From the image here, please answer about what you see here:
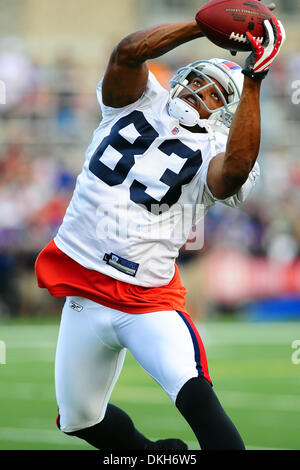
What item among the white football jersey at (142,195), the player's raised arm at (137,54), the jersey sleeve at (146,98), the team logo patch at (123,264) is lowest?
the team logo patch at (123,264)

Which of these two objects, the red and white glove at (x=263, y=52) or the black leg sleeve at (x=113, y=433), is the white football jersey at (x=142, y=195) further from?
the black leg sleeve at (x=113, y=433)

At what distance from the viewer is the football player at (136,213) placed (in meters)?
3.74

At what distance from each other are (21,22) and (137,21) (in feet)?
8.11

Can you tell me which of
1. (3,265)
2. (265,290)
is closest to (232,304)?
(265,290)

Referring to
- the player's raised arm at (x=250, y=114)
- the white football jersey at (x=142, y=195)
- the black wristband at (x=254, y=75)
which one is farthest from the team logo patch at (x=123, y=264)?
the black wristband at (x=254, y=75)

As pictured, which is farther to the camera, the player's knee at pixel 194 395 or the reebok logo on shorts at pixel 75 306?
the reebok logo on shorts at pixel 75 306

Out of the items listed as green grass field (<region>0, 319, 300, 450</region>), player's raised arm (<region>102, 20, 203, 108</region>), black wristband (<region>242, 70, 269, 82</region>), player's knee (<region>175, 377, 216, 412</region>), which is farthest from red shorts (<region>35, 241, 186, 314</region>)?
green grass field (<region>0, 319, 300, 450</region>)

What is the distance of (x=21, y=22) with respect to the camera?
1920 centimetres

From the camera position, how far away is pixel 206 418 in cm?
343

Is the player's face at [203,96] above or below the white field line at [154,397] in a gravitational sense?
above

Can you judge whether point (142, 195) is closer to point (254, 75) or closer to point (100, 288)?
point (100, 288)

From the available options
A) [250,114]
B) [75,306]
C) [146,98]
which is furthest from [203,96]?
[75,306]

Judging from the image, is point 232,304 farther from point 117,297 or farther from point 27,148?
point 117,297

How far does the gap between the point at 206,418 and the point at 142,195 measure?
3.14ft
